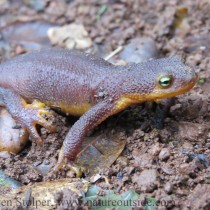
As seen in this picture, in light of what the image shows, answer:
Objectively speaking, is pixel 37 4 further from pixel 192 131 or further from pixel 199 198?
pixel 199 198

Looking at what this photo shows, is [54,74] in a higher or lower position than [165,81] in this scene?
lower

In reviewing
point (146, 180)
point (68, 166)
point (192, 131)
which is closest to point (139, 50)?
point (192, 131)

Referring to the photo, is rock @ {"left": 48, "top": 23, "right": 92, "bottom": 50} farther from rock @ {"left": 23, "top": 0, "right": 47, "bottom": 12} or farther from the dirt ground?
rock @ {"left": 23, "top": 0, "right": 47, "bottom": 12}

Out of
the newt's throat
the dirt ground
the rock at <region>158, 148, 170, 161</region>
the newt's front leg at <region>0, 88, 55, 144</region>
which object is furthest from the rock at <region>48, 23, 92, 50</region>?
the rock at <region>158, 148, 170, 161</region>

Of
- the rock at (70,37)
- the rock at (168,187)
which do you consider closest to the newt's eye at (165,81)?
the rock at (168,187)

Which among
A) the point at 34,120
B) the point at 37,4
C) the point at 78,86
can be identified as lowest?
the point at 34,120

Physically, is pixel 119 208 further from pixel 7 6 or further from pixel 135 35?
pixel 7 6
